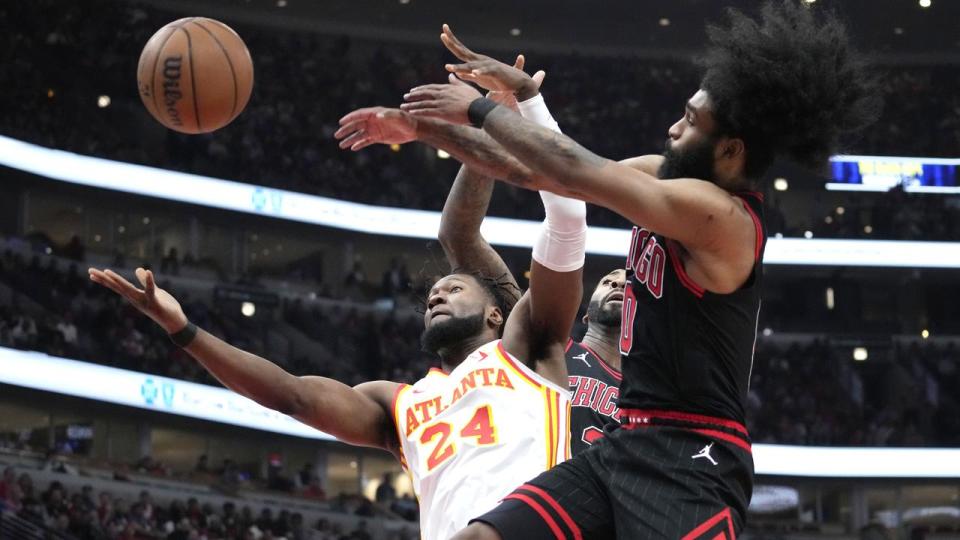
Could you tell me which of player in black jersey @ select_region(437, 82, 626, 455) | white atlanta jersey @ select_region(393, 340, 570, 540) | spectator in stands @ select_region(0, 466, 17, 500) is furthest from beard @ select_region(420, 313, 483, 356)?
spectator in stands @ select_region(0, 466, 17, 500)

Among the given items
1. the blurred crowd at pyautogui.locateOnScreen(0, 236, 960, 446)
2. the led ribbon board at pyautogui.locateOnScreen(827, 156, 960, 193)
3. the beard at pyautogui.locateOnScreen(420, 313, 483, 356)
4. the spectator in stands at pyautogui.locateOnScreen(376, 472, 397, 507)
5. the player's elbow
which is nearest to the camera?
the player's elbow

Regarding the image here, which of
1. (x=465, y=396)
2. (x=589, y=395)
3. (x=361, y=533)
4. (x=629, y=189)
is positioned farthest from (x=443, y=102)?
(x=361, y=533)

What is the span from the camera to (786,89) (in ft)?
12.1

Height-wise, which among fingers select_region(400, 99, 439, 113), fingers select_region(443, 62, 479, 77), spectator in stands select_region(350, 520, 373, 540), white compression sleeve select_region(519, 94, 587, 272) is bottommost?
spectator in stands select_region(350, 520, 373, 540)

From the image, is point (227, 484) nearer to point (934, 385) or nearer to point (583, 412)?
point (934, 385)

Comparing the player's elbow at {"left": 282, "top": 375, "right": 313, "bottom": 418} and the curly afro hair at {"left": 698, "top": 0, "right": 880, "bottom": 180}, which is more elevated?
the curly afro hair at {"left": 698, "top": 0, "right": 880, "bottom": 180}

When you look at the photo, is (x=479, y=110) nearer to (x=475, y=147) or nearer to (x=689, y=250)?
(x=475, y=147)

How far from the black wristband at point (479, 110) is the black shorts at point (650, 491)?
3.30 ft

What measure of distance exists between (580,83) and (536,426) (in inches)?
1018

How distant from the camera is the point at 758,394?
25.3 m

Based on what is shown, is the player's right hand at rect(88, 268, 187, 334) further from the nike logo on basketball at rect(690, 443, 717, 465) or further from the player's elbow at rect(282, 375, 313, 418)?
the nike logo on basketball at rect(690, 443, 717, 465)

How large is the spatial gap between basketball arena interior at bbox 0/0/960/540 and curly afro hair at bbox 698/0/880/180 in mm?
15463

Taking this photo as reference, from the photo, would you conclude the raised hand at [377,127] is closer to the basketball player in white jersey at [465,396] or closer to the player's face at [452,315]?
the basketball player in white jersey at [465,396]

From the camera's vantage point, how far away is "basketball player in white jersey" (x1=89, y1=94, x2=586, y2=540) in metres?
4.45
